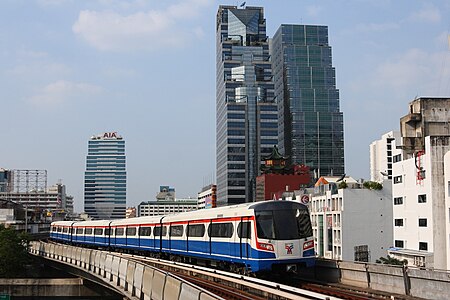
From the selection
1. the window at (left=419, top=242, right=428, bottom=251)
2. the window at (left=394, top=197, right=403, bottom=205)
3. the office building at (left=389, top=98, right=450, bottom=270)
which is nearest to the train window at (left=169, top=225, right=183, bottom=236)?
the office building at (left=389, top=98, right=450, bottom=270)

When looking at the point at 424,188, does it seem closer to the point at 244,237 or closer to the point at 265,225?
the point at 244,237

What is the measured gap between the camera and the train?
969 inches

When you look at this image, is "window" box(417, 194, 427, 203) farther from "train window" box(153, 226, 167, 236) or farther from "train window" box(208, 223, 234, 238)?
"train window" box(208, 223, 234, 238)

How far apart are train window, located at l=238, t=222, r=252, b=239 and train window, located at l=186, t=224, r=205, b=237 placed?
5768 mm

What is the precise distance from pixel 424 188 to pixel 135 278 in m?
37.4

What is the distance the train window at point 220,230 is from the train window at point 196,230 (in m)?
1.26

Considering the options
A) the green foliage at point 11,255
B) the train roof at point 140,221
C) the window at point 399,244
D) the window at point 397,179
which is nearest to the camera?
the train roof at point 140,221

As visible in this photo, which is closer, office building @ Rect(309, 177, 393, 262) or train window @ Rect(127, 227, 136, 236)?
train window @ Rect(127, 227, 136, 236)

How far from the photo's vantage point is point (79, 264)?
1821 inches

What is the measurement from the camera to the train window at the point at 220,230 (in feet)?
91.3

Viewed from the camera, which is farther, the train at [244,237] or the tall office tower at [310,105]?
the tall office tower at [310,105]

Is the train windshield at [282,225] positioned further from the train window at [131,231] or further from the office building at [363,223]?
the office building at [363,223]

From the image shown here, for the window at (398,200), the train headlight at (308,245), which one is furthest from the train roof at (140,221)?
the window at (398,200)

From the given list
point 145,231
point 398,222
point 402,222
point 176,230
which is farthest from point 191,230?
point 398,222
